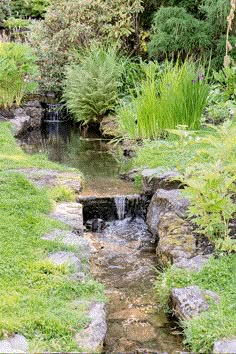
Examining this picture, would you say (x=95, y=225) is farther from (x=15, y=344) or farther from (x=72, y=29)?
(x=72, y=29)

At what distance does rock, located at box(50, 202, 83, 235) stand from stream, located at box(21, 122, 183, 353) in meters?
0.39

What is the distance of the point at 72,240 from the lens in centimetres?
488

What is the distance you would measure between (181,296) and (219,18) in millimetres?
8425

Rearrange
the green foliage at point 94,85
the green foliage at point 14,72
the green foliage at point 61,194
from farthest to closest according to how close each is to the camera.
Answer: the green foliage at point 94,85
the green foliage at point 14,72
the green foliage at point 61,194

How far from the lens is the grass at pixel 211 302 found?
3592 millimetres

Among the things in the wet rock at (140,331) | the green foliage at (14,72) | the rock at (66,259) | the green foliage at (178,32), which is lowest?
the wet rock at (140,331)

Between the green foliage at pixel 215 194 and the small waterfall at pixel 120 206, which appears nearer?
the green foliage at pixel 215 194

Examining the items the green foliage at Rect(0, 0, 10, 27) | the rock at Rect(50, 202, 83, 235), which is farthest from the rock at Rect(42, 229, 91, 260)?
the green foliage at Rect(0, 0, 10, 27)

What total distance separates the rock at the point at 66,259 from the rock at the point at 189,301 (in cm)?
79

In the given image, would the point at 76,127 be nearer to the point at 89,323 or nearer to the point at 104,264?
the point at 104,264

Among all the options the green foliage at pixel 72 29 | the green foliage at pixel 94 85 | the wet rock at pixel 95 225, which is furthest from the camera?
the green foliage at pixel 72 29

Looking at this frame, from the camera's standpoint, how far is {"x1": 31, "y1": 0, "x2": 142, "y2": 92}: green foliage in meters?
12.7

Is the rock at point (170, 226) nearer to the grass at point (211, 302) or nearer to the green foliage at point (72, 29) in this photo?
the grass at point (211, 302)

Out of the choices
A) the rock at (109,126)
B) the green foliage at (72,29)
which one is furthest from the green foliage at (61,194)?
the green foliage at (72,29)
